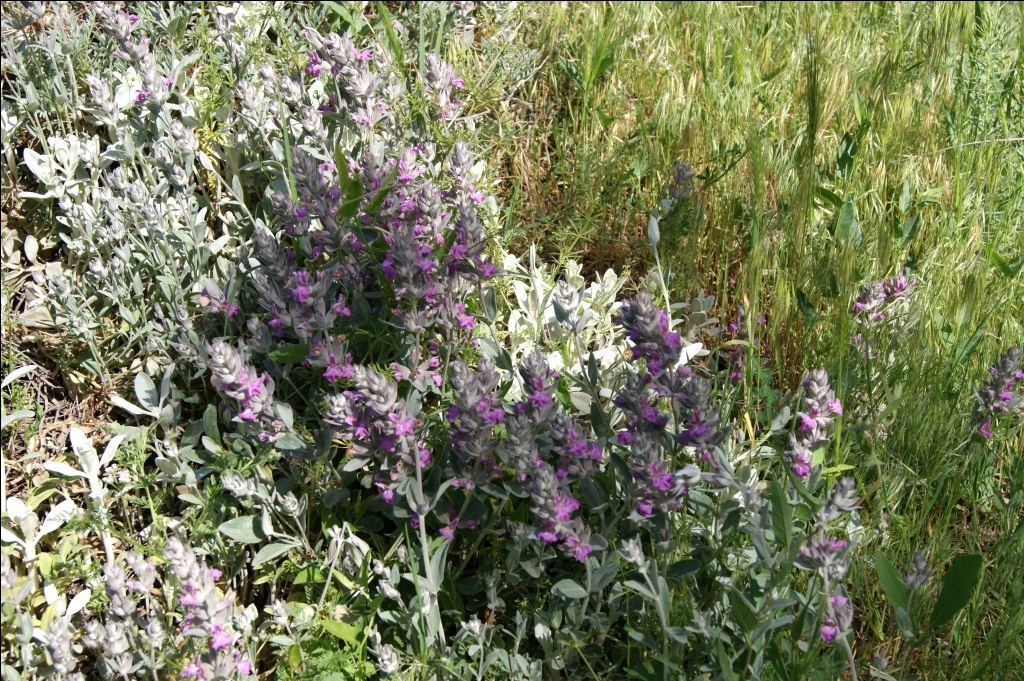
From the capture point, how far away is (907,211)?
2.92 m

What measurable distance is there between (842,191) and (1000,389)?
1017mm

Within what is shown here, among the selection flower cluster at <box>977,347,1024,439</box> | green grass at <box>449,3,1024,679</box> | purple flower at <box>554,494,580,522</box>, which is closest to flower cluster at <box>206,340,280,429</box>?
purple flower at <box>554,494,580,522</box>

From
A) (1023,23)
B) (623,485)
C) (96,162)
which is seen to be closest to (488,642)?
(623,485)

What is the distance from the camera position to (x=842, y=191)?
2.91 meters

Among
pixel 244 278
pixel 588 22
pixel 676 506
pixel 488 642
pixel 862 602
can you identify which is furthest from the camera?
pixel 588 22

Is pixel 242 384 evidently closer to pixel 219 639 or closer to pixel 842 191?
pixel 219 639

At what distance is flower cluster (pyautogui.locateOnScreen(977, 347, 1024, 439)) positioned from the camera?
2067 millimetres

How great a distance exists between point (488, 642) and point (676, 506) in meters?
0.56

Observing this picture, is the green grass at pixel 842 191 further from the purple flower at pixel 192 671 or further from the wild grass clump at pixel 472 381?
the purple flower at pixel 192 671

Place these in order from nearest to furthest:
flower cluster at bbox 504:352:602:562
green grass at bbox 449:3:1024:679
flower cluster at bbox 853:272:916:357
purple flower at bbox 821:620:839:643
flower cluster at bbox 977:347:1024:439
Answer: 1. purple flower at bbox 821:620:839:643
2. flower cluster at bbox 504:352:602:562
3. flower cluster at bbox 977:347:1024:439
4. green grass at bbox 449:3:1024:679
5. flower cluster at bbox 853:272:916:357

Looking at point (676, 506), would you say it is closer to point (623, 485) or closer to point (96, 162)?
point (623, 485)

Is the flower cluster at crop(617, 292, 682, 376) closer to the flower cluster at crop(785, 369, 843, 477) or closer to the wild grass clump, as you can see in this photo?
the wild grass clump

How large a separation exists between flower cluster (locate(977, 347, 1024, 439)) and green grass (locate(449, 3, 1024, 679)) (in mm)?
121

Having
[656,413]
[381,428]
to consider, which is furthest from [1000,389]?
[381,428]
